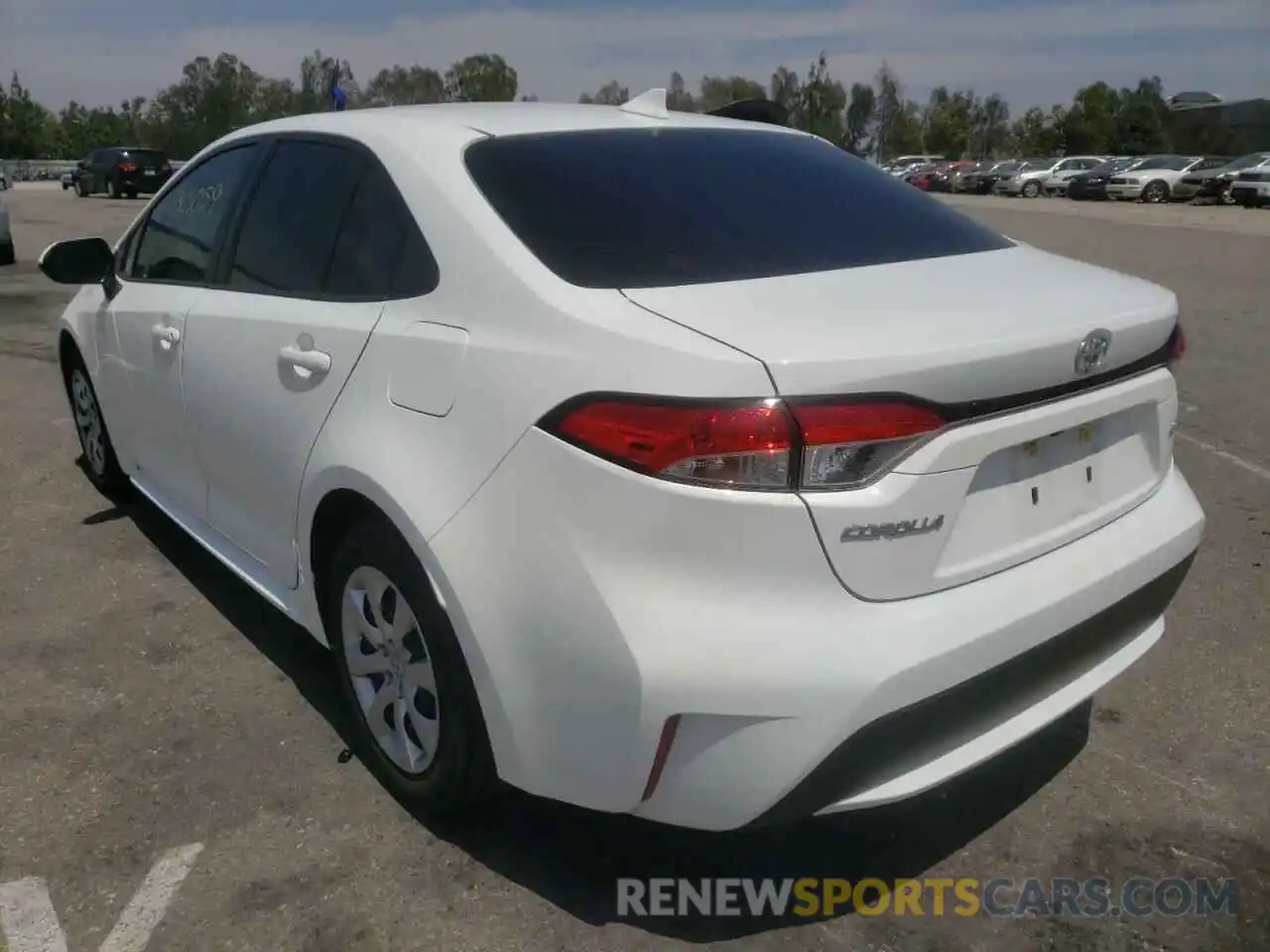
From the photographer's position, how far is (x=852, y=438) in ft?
6.37

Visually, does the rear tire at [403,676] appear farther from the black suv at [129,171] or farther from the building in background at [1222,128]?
the building in background at [1222,128]

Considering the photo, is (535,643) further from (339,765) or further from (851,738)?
(339,765)

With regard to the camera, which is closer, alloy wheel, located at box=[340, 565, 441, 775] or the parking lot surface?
the parking lot surface

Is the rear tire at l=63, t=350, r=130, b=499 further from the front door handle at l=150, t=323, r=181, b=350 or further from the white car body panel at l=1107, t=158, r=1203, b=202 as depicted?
the white car body panel at l=1107, t=158, r=1203, b=202

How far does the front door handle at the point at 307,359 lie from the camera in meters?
2.70

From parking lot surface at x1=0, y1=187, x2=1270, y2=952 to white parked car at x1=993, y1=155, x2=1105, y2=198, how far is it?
4496 cm

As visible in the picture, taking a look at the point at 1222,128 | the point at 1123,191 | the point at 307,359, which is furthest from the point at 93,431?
the point at 1222,128

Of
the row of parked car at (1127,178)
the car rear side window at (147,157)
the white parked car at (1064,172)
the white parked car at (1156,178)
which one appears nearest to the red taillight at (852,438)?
the row of parked car at (1127,178)

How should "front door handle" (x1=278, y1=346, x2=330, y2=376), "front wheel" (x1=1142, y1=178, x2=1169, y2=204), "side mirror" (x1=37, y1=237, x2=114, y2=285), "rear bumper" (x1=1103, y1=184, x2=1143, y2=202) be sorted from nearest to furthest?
"front door handle" (x1=278, y1=346, x2=330, y2=376), "side mirror" (x1=37, y1=237, x2=114, y2=285), "front wheel" (x1=1142, y1=178, x2=1169, y2=204), "rear bumper" (x1=1103, y1=184, x2=1143, y2=202)

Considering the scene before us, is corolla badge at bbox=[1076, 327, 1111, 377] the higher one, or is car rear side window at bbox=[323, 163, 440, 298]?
car rear side window at bbox=[323, 163, 440, 298]

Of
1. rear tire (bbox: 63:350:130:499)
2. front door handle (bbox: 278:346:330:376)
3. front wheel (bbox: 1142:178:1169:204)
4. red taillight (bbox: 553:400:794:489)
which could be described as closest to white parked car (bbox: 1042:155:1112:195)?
front wheel (bbox: 1142:178:1169:204)

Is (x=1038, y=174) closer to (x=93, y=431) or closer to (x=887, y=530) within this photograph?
(x=93, y=431)

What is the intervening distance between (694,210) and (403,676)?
1278mm

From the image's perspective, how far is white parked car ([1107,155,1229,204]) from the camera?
3647cm
